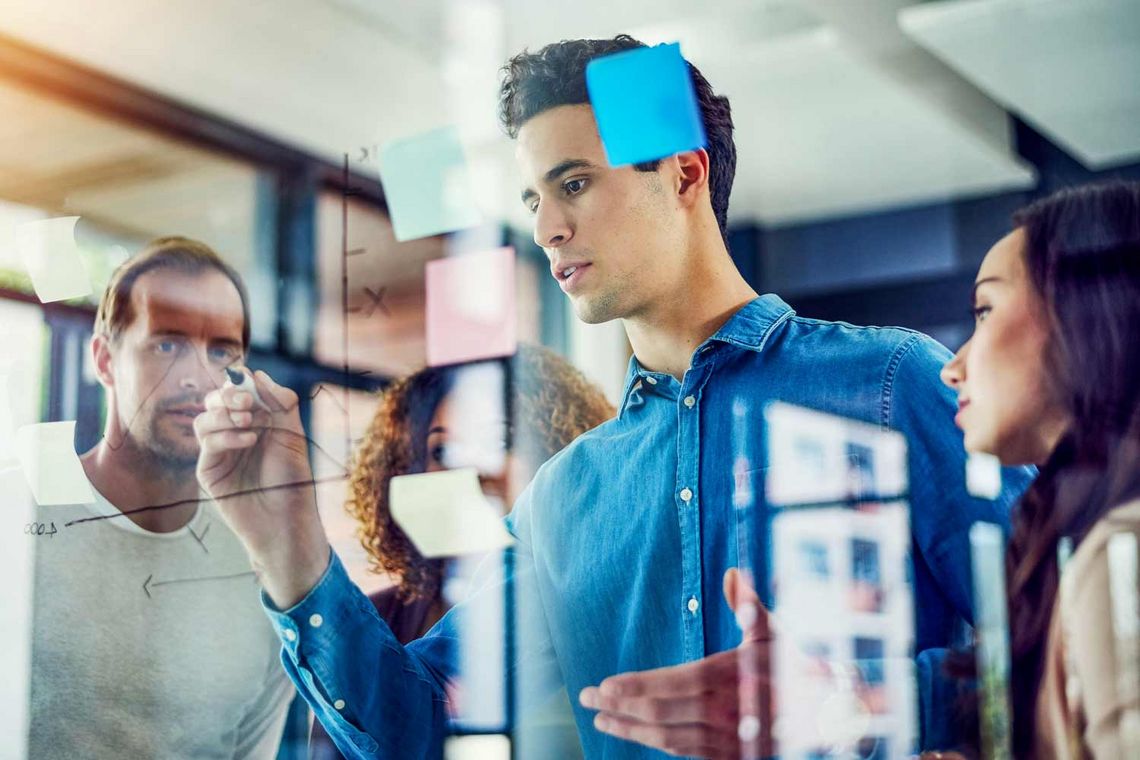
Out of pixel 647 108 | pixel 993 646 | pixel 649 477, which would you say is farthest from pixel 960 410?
pixel 647 108

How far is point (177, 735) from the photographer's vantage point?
1313 millimetres

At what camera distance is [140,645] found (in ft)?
4.37

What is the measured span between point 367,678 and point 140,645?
12.7 inches

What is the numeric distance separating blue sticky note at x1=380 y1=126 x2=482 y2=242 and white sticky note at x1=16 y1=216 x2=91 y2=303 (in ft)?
1.33

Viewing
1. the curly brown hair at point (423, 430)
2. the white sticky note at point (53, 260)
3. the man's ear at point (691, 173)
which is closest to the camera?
the man's ear at point (691, 173)

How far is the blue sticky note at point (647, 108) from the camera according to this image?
3.47 feet

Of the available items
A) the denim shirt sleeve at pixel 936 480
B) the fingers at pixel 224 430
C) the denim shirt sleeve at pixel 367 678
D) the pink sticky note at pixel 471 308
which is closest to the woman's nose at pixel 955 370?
the denim shirt sleeve at pixel 936 480

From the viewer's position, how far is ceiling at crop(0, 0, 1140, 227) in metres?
0.94

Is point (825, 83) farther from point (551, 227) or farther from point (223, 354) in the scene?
point (223, 354)

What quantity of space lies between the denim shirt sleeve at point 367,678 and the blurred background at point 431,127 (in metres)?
0.05

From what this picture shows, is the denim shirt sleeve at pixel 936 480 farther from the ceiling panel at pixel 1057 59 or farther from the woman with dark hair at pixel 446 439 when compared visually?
the woman with dark hair at pixel 446 439

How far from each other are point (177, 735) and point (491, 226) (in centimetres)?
67

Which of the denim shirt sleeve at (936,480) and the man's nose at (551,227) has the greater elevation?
the man's nose at (551,227)

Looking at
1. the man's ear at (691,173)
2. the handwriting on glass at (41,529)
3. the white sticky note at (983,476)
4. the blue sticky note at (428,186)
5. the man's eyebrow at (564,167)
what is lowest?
the handwriting on glass at (41,529)
